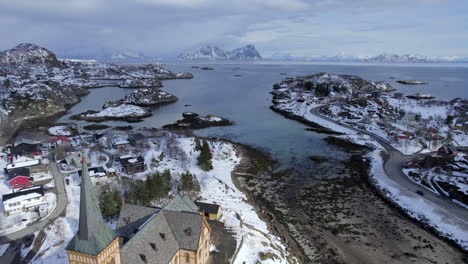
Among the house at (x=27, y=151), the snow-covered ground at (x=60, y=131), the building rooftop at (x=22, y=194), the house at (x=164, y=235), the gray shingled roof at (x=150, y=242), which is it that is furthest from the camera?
the snow-covered ground at (x=60, y=131)

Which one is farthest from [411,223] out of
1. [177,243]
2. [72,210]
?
[72,210]

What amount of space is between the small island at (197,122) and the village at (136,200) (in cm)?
1672

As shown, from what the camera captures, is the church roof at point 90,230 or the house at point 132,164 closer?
the church roof at point 90,230

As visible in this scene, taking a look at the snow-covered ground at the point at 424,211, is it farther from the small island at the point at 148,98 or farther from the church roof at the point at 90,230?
the small island at the point at 148,98

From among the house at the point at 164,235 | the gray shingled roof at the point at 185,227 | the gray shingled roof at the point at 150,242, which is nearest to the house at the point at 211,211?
the house at the point at 164,235

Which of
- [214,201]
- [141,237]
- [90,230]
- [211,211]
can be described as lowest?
[214,201]

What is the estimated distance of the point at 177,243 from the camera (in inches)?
1038

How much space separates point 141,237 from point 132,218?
15.0 ft

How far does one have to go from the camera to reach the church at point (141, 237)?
687 inches

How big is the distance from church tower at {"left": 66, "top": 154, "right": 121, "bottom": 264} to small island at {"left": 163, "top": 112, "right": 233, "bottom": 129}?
71119 millimetres

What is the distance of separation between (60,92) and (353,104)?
5214 inches

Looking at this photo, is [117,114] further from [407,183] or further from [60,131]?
[407,183]

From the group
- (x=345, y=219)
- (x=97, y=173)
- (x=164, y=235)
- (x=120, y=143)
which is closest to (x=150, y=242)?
(x=164, y=235)

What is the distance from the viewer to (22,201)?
3888 cm
